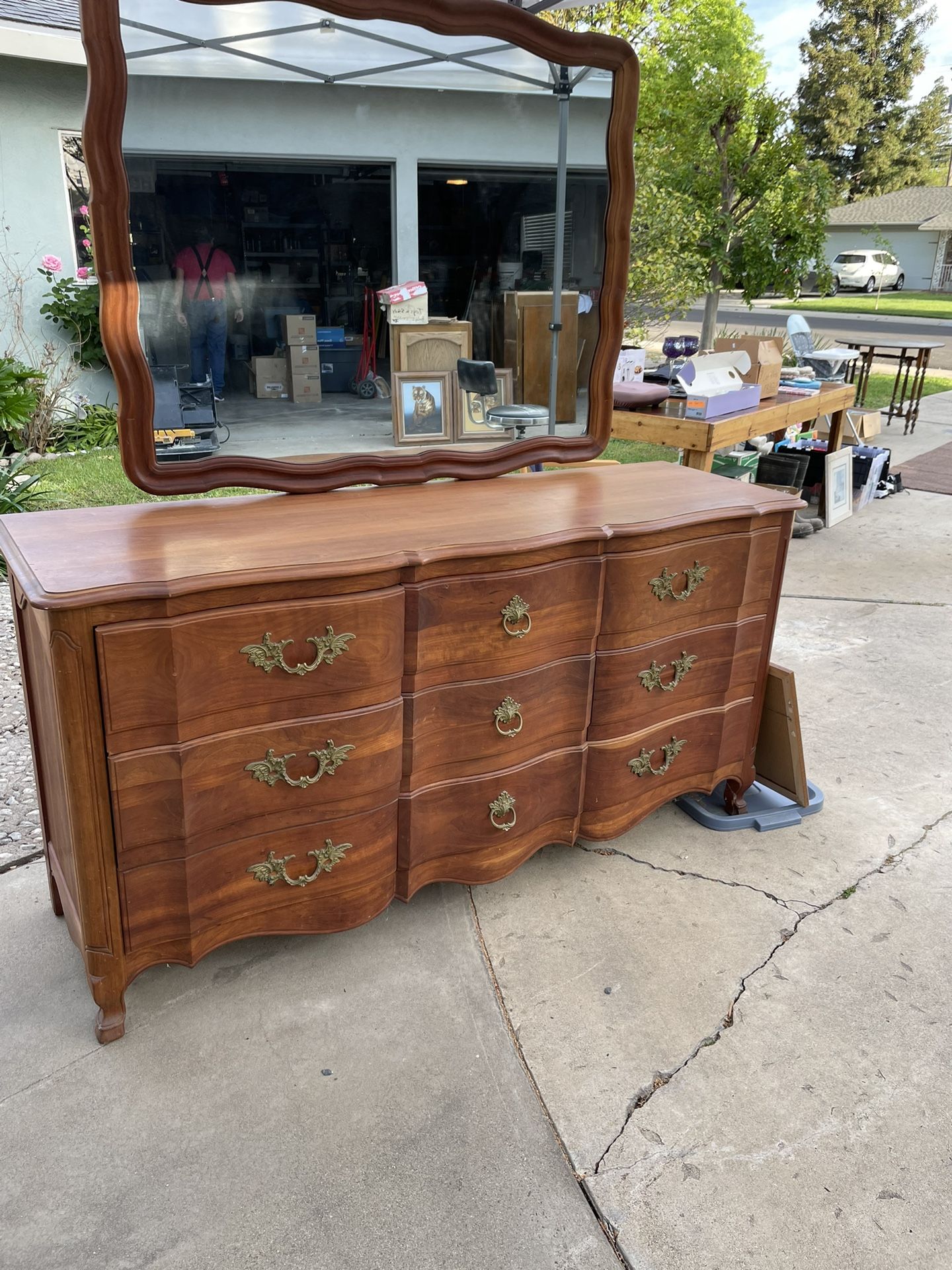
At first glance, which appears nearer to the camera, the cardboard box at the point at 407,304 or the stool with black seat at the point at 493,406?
the cardboard box at the point at 407,304

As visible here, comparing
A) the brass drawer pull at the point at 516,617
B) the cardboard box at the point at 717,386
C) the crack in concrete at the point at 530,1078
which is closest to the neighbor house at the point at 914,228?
the cardboard box at the point at 717,386

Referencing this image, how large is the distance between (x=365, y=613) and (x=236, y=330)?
101 centimetres

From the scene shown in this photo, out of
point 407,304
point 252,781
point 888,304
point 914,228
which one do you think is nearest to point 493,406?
point 407,304

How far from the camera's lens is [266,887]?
227 centimetres

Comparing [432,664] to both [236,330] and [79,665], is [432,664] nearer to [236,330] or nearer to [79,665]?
[79,665]

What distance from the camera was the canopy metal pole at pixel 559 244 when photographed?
2795 mm

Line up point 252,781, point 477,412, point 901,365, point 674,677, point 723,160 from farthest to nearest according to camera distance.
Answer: point 723,160 → point 901,365 → point 477,412 → point 674,677 → point 252,781

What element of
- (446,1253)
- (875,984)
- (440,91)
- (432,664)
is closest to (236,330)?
(440,91)

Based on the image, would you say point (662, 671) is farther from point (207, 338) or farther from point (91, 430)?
point (91, 430)

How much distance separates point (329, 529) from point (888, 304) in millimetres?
31665

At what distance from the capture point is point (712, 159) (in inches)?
388

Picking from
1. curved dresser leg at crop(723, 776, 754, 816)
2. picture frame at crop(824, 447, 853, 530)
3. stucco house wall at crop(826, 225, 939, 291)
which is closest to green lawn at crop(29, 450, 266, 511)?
curved dresser leg at crop(723, 776, 754, 816)

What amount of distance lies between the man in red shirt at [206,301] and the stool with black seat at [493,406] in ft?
2.36

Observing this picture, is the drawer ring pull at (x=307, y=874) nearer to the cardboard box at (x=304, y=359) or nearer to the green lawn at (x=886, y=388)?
the cardboard box at (x=304, y=359)
